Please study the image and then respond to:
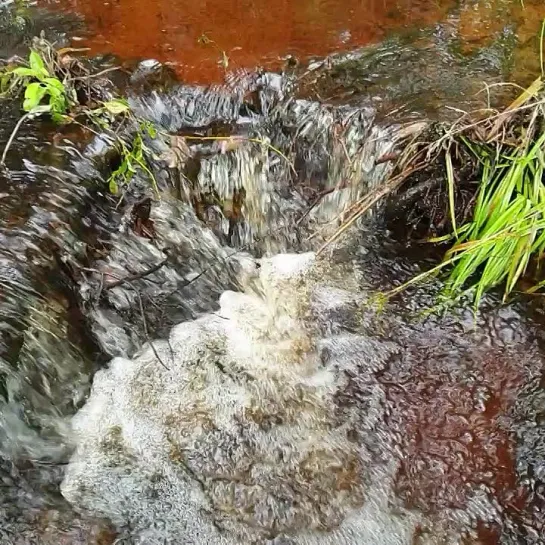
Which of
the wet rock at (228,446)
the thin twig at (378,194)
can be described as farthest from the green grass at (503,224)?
the wet rock at (228,446)

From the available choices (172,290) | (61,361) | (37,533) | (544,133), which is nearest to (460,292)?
(544,133)

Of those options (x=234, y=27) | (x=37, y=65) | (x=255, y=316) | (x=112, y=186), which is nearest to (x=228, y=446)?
(x=255, y=316)

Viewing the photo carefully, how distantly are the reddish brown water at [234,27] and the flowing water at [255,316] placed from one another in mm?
15

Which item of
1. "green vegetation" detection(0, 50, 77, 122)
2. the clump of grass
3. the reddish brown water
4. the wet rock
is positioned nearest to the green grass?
the clump of grass

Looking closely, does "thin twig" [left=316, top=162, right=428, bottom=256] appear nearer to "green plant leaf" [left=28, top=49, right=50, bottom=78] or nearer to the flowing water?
the flowing water

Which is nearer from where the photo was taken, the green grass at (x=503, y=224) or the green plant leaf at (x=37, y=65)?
the green plant leaf at (x=37, y=65)

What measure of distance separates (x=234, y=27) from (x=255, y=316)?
163 cm

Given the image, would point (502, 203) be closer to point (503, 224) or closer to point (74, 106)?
point (503, 224)

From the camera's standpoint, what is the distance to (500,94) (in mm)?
3078

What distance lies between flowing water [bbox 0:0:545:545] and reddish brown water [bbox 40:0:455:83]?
15mm

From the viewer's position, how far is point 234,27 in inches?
140

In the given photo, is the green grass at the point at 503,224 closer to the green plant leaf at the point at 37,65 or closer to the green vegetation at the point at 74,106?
the green vegetation at the point at 74,106

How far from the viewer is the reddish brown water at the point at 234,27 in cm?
335

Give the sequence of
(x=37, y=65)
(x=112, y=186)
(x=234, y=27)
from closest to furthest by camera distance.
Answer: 1. (x=37, y=65)
2. (x=112, y=186)
3. (x=234, y=27)
